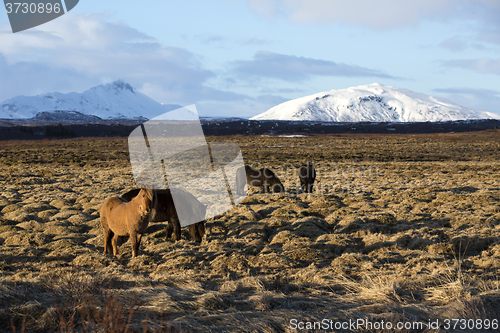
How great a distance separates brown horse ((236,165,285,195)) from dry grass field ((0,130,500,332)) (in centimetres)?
118

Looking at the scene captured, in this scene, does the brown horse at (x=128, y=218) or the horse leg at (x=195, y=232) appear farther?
the horse leg at (x=195, y=232)

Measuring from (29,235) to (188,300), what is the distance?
5548 millimetres

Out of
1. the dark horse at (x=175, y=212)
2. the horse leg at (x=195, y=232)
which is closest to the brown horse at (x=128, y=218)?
the dark horse at (x=175, y=212)

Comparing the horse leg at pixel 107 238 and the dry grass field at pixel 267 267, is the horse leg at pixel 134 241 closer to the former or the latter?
the dry grass field at pixel 267 267

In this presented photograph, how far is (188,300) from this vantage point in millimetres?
4539

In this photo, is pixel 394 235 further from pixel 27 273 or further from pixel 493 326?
pixel 27 273

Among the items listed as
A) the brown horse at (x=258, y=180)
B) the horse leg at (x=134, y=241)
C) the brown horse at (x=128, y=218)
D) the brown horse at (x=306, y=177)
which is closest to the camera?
the brown horse at (x=128, y=218)

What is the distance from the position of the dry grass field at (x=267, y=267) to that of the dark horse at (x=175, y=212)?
1.00 ft

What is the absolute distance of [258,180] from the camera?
49.7 feet

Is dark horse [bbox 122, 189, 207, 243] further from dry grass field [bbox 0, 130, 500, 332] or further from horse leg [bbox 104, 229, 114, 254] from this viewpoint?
horse leg [bbox 104, 229, 114, 254]

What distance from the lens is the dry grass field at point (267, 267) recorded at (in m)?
3.87

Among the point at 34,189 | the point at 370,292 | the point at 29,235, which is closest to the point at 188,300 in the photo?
the point at 370,292

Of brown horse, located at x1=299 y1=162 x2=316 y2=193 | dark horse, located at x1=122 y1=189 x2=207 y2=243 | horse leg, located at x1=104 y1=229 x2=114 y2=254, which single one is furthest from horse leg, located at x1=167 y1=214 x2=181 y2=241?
brown horse, located at x1=299 y1=162 x2=316 y2=193

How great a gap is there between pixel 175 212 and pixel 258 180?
723 centimetres
